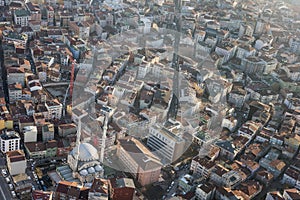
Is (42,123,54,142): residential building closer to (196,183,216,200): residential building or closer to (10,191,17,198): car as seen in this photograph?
(10,191,17,198): car

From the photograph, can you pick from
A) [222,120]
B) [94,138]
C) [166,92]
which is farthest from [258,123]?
[94,138]

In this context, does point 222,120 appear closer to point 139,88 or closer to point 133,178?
point 139,88

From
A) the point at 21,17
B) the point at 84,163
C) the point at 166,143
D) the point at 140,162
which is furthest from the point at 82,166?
the point at 21,17

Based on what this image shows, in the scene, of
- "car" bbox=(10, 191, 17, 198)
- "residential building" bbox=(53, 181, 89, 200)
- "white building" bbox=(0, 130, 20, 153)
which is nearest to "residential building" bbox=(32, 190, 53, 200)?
"residential building" bbox=(53, 181, 89, 200)

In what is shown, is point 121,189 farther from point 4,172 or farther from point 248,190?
point 248,190

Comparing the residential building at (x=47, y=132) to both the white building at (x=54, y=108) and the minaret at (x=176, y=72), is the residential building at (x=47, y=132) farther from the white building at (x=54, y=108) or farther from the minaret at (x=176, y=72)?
the minaret at (x=176, y=72)
